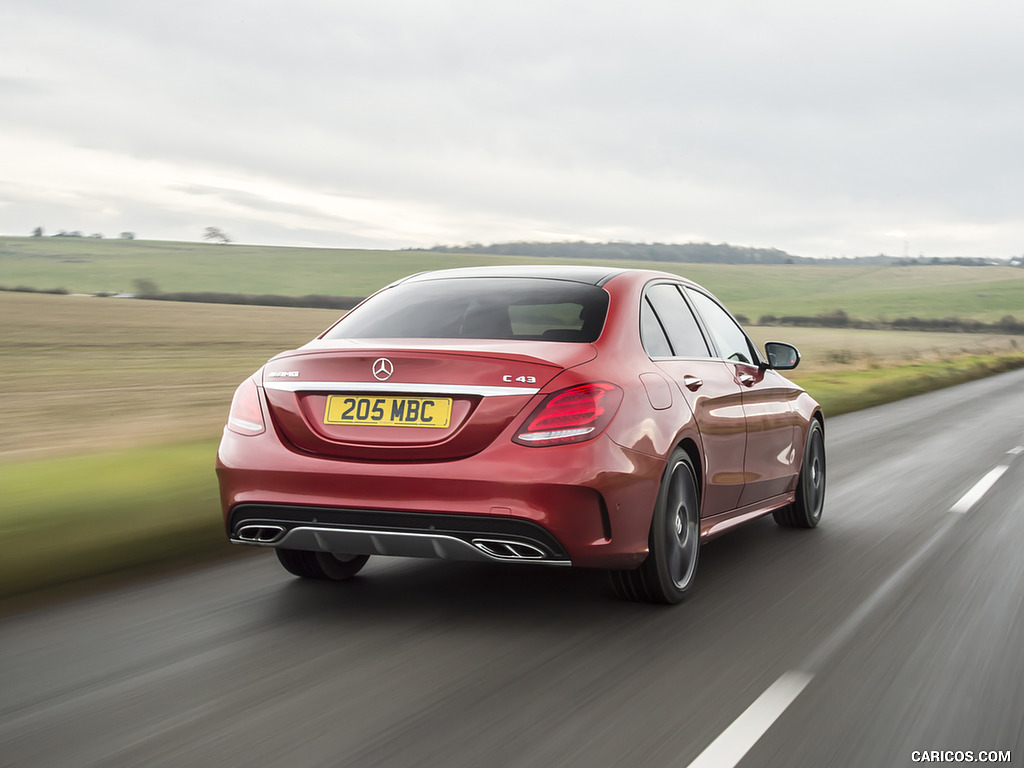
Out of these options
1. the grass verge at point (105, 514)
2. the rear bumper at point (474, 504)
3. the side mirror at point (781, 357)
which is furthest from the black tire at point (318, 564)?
the side mirror at point (781, 357)

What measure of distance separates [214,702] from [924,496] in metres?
6.66

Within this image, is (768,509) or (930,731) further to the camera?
(768,509)

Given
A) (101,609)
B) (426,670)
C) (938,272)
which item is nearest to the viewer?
(426,670)

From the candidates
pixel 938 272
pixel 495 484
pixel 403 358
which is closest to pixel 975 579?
pixel 495 484

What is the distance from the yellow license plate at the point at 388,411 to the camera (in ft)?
15.4

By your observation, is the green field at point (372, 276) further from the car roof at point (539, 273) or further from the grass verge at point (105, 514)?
the car roof at point (539, 273)

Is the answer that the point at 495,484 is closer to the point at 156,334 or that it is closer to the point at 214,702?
the point at 214,702

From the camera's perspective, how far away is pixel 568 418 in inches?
183

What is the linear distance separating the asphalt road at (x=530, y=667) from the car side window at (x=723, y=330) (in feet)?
3.90

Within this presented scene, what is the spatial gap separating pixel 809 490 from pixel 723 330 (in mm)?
1551

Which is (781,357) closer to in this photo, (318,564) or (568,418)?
(568,418)

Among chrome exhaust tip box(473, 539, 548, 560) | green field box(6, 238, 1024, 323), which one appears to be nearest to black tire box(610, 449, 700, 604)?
chrome exhaust tip box(473, 539, 548, 560)

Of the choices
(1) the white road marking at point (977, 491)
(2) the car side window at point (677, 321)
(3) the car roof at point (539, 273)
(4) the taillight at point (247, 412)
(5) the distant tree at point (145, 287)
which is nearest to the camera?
(4) the taillight at point (247, 412)

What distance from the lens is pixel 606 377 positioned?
15.9ft
